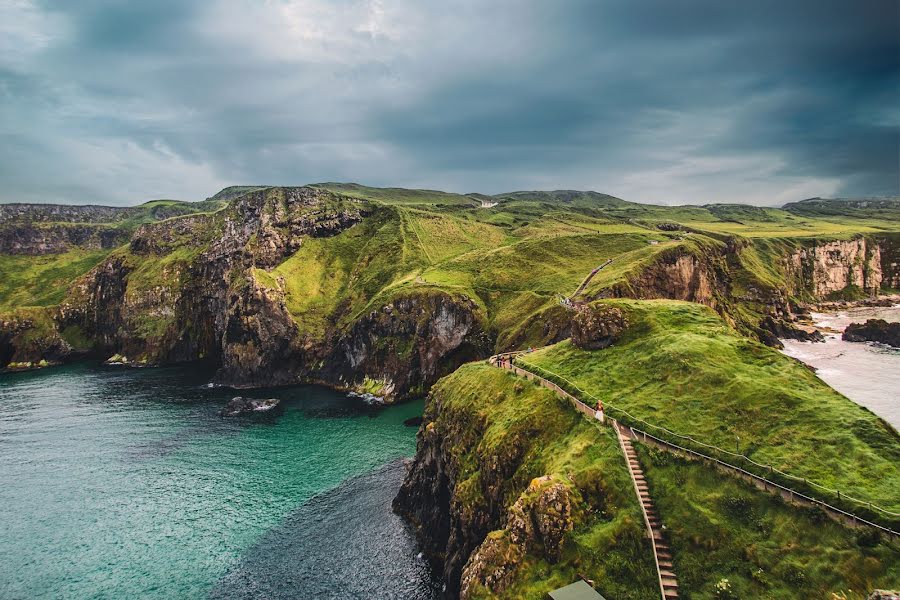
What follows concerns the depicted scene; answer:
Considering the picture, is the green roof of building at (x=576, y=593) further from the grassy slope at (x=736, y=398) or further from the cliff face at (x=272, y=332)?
the cliff face at (x=272, y=332)

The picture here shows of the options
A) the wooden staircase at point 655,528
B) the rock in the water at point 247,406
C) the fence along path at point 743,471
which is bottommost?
the rock in the water at point 247,406

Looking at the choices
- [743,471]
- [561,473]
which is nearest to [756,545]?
[743,471]

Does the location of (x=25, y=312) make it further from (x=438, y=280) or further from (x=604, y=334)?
(x=604, y=334)

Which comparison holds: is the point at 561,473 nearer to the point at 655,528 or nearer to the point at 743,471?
the point at 655,528

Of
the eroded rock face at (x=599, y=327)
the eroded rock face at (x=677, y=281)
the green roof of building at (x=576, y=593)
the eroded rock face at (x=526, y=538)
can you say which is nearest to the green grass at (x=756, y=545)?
the green roof of building at (x=576, y=593)

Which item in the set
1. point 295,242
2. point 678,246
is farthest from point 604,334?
point 295,242

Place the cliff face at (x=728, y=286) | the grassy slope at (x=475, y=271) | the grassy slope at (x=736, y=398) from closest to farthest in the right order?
the grassy slope at (x=736, y=398)
the cliff face at (x=728, y=286)
the grassy slope at (x=475, y=271)

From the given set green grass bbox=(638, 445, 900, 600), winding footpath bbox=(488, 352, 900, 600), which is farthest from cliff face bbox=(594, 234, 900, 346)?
green grass bbox=(638, 445, 900, 600)

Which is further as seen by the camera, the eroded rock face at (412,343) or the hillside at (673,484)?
the eroded rock face at (412,343)
